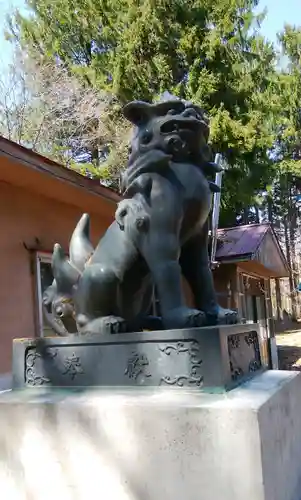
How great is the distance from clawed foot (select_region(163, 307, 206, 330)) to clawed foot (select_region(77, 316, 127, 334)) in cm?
18

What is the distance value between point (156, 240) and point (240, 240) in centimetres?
849

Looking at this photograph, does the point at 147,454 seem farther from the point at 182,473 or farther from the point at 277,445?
the point at 277,445

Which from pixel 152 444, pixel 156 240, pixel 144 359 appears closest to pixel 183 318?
pixel 144 359

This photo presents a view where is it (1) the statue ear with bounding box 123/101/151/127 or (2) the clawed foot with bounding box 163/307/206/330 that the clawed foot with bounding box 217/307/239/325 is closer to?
(2) the clawed foot with bounding box 163/307/206/330

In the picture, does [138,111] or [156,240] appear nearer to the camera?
[156,240]

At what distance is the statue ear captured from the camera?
2.12 meters

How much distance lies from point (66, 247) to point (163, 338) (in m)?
4.41

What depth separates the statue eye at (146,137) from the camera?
2113 millimetres

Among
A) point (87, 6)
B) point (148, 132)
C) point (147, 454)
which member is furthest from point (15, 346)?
point (87, 6)

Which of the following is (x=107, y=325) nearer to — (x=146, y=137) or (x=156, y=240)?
(x=156, y=240)

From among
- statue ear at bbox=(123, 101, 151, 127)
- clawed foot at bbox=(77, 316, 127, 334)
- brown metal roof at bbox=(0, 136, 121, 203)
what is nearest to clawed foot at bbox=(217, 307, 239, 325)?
clawed foot at bbox=(77, 316, 127, 334)

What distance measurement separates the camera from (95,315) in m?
2.09

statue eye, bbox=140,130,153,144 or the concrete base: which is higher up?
statue eye, bbox=140,130,153,144

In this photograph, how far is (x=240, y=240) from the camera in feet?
33.7
